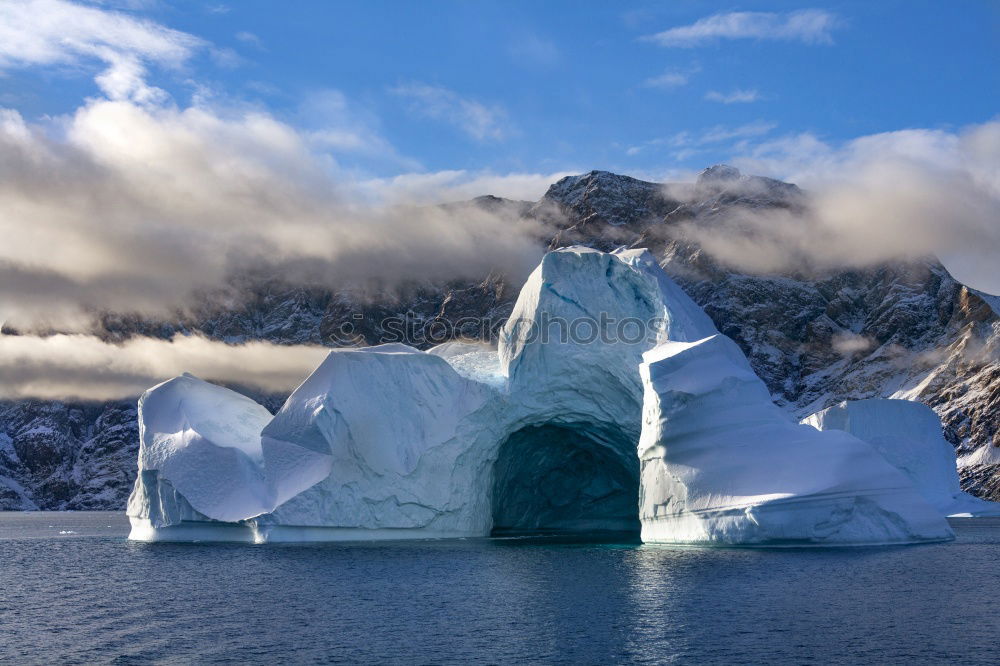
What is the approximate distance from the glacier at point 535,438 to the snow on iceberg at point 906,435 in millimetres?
17379

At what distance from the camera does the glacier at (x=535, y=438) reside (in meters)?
29.2

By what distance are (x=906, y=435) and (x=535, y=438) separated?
2537cm

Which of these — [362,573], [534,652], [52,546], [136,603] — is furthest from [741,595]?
[52,546]

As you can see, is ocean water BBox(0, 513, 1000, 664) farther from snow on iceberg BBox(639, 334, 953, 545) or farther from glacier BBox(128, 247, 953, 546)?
glacier BBox(128, 247, 953, 546)

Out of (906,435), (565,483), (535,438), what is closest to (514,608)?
(535,438)

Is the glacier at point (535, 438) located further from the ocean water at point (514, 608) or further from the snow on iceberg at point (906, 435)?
the snow on iceberg at point (906, 435)

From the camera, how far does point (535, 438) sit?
42.2m

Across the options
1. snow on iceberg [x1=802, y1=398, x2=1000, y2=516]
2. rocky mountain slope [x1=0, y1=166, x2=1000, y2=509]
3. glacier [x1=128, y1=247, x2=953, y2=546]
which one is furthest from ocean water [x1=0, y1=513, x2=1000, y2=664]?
rocky mountain slope [x1=0, y1=166, x2=1000, y2=509]

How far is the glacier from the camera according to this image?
29234 millimetres

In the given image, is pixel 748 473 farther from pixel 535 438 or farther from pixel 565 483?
pixel 565 483

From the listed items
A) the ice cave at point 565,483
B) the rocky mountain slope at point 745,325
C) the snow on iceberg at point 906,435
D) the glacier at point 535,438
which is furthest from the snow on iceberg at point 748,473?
the rocky mountain slope at point 745,325

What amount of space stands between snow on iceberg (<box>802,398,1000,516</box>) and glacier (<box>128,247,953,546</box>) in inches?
684

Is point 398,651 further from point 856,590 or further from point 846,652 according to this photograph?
point 856,590

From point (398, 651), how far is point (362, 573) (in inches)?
396
